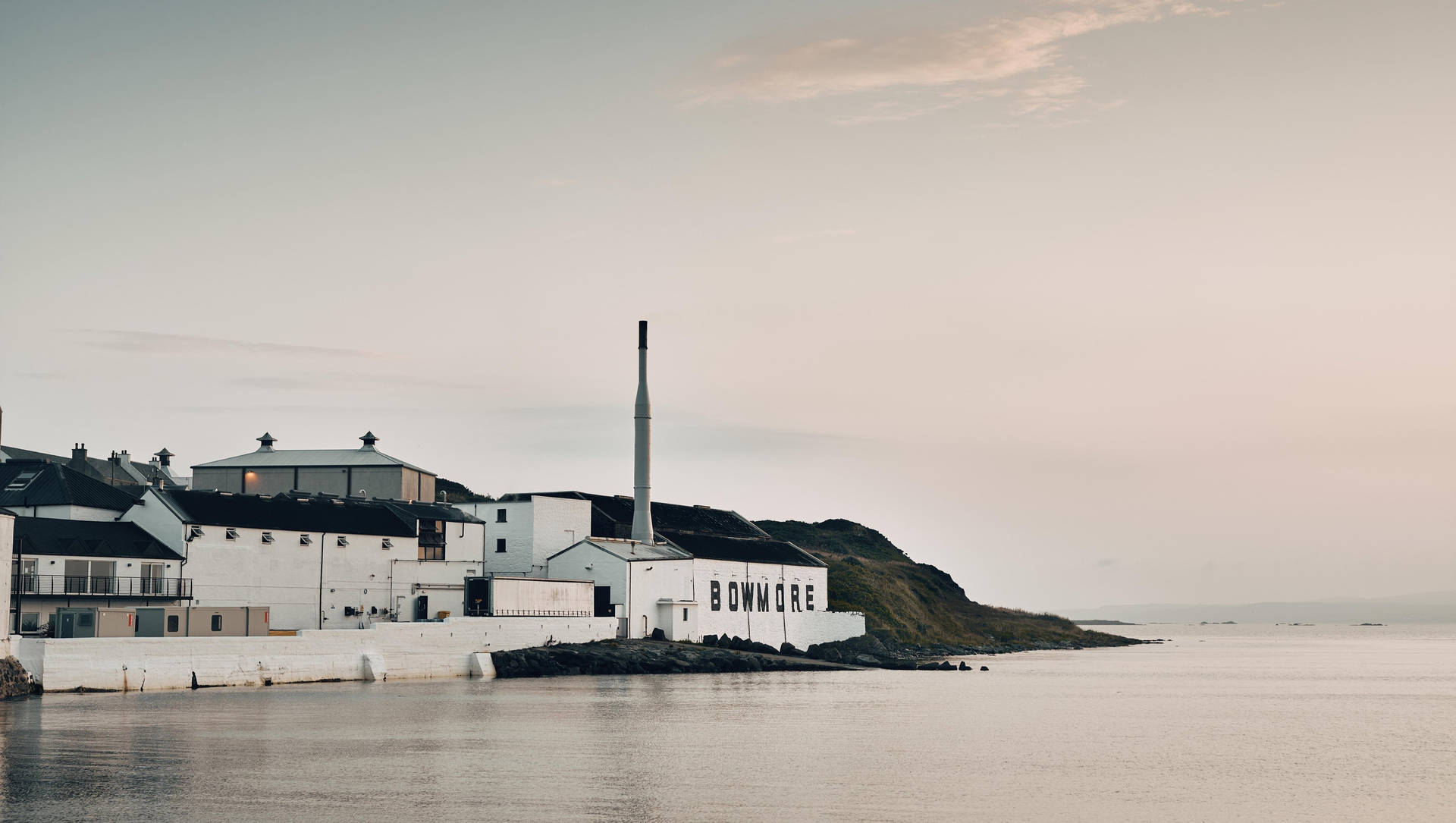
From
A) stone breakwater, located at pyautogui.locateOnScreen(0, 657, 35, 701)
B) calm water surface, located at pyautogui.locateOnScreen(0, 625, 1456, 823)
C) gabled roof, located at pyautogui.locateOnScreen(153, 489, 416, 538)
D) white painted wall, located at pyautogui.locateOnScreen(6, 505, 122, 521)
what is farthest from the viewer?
gabled roof, located at pyautogui.locateOnScreen(153, 489, 416, 538)

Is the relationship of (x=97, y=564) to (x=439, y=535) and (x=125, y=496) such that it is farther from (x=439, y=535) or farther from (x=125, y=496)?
(x=439, y=535)

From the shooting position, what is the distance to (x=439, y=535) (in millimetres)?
70875

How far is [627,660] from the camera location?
67.2 metres

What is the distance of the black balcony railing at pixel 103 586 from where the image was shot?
5303 cm

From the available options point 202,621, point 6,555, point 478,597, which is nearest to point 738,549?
point 478,597

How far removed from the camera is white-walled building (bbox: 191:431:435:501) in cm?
8531

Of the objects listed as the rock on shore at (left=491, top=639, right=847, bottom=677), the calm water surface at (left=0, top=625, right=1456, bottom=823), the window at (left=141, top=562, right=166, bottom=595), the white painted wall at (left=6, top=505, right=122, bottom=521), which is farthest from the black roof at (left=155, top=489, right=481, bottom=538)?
the calm water surface at (left=0, top=625, right=1456, bottom=823)

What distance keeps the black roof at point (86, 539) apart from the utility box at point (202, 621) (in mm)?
6095

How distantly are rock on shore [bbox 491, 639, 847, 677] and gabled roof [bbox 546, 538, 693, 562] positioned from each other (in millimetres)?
5012

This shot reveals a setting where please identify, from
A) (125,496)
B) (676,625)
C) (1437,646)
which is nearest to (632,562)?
(676,625)

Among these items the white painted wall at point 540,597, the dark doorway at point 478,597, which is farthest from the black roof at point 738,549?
the dark doorway at point 478,597

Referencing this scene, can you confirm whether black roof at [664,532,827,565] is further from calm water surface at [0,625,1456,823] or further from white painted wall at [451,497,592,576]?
calm water surface at [0,625,1456,823]

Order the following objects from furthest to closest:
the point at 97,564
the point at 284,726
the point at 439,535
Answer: the point at 439,535
the point at 97,564
the point at 284,726

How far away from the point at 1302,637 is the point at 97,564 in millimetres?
158726
